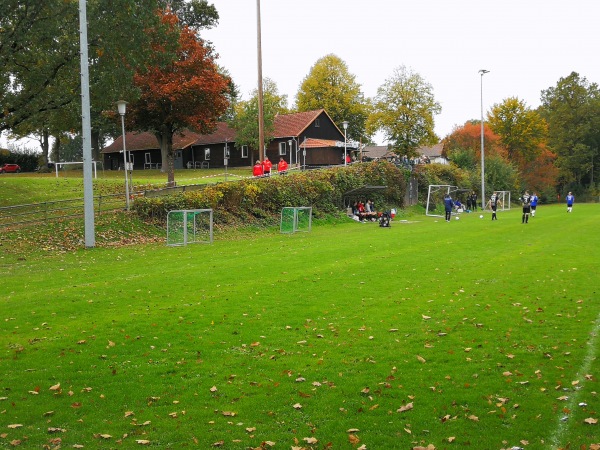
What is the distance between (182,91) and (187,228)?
2046cm

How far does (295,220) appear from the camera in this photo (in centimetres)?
3222

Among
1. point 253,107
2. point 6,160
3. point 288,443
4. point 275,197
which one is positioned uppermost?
point 253,107

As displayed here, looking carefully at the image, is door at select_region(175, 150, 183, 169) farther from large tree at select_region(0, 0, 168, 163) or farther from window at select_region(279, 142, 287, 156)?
large tree at select_region(0, 0, 168, 163)

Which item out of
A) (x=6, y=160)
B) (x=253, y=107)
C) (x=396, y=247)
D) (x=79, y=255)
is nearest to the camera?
(x=79, y=255)

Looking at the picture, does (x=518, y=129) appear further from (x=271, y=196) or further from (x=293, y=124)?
(x=271, y=196)

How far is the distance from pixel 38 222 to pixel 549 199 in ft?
247

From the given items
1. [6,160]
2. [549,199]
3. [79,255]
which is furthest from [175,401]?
[549,199]

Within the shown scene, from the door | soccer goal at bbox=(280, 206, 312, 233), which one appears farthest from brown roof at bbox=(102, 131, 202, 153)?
soccer goal at bbox=(280, 206, 312, 233)

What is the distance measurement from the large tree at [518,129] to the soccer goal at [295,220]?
5771cm

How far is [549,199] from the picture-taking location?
84688mm

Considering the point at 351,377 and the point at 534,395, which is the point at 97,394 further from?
the point at 534,395

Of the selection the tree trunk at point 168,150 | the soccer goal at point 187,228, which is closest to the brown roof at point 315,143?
the tree trunk at point 168,150

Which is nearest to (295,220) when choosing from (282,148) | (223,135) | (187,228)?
(187,228)

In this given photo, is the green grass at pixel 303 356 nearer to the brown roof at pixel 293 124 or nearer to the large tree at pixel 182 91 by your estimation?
the large tree at pixel 182 91
